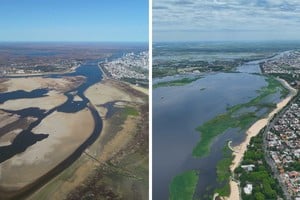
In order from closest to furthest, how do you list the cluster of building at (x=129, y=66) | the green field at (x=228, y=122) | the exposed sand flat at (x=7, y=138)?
the exposed sand flat at (x=7, y=138) → the green field at (x=228, y=122) → the cluster of building at (x=129, y=66)

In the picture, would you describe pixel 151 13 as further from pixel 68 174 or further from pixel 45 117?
pixel 68 174

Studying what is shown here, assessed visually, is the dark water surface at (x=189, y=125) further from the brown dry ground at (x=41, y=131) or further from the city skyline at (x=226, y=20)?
the brown dry ground at (x=41, y=131)

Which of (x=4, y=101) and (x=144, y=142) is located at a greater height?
(x=4, y=101)

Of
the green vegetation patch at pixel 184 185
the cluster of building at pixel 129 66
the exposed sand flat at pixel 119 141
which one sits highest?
the cluster of building at pixel 129 66

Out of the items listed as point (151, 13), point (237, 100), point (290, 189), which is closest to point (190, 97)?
point (237, 100)

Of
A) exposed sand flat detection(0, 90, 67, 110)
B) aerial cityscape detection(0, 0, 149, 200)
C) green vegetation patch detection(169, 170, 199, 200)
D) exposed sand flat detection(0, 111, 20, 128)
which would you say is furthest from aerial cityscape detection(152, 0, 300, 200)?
exposed sand flat detection(0, 111, 20, 128)

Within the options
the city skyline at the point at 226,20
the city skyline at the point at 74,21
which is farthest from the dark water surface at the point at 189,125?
the city skyline at the point at 74,21

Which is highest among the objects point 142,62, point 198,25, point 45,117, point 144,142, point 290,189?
point 198,25
